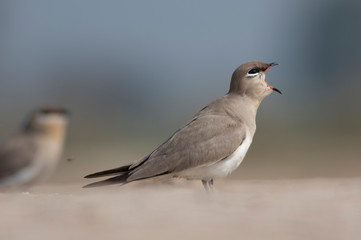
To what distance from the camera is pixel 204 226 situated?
468cm

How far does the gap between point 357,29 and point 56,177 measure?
33.5m

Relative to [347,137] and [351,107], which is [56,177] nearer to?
[347,137]

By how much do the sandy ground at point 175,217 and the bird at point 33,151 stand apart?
12.7ft

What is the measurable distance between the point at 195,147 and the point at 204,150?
0.10 meters

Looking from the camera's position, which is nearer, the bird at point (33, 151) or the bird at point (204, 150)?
the bird at point (204, 150)

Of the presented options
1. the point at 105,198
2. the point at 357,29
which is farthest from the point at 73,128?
the point at 357,29

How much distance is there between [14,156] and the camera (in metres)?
9.89

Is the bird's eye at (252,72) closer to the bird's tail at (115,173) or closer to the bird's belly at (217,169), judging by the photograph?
the bird's belly at (217,169)

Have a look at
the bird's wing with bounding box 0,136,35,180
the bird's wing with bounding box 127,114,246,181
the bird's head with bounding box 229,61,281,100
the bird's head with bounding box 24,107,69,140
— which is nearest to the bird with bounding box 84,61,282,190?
the bird's wing with bounding box 127,114,246,181

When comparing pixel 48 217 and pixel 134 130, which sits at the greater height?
pixel 48 217

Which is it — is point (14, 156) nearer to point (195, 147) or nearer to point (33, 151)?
point (33, 151)

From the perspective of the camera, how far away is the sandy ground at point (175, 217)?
453cm

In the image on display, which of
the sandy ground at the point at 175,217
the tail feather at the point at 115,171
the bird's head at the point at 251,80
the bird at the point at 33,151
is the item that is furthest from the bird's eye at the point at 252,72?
the bird at the point at 33,151

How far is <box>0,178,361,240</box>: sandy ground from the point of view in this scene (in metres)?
4.53
